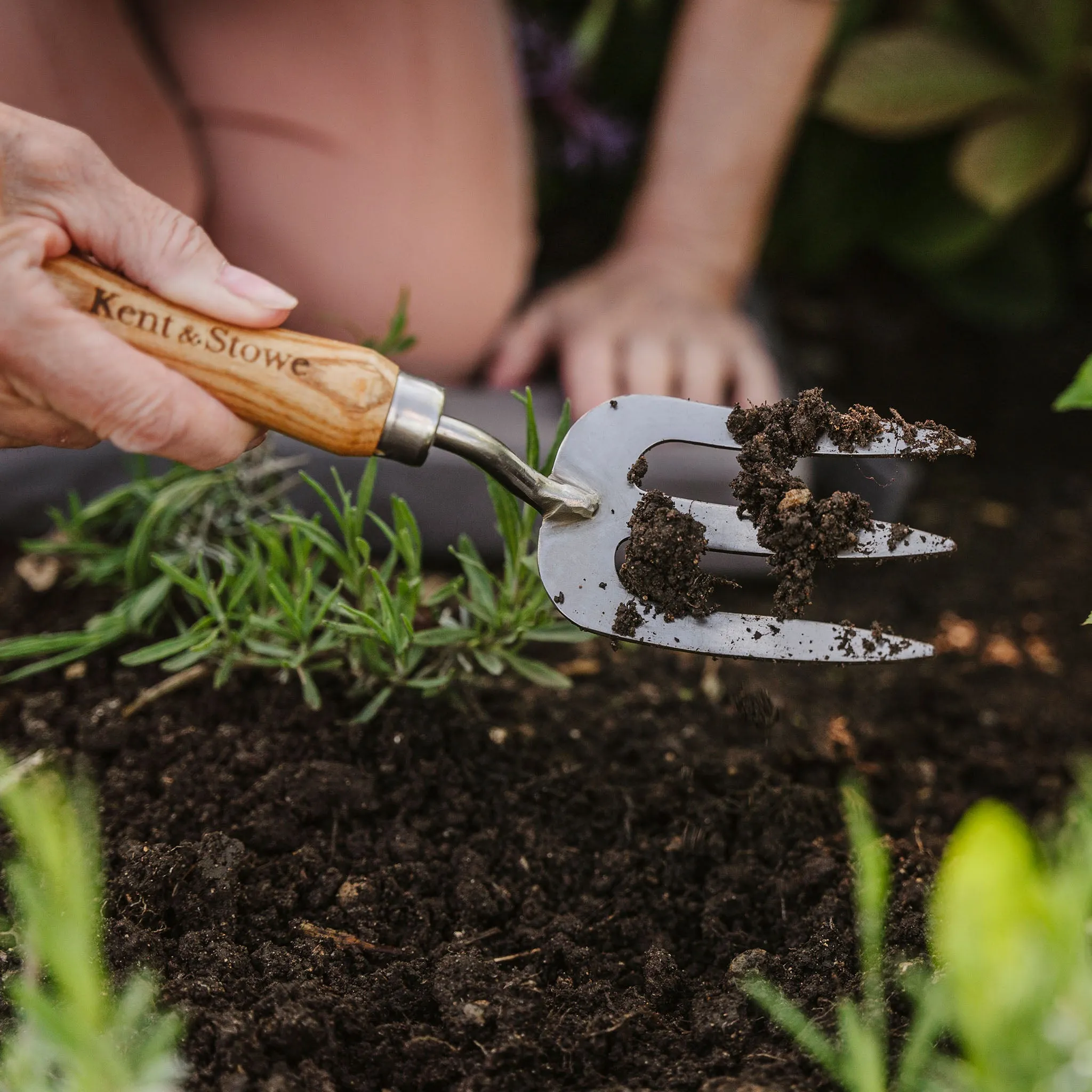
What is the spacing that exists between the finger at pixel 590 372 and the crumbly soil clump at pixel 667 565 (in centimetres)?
69

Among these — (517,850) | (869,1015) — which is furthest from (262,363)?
(869,1015)

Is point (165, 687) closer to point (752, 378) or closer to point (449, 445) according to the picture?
point (449, 445)

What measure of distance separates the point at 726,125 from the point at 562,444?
1.25m

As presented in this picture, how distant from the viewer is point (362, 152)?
78.5 inches

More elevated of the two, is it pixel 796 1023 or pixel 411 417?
pixel 411 417

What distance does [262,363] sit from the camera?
1038mm

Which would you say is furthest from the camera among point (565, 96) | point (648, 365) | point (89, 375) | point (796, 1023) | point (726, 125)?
Answer: point (565, 96)

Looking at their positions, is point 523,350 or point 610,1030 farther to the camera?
point 523,350

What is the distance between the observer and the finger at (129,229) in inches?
41.1

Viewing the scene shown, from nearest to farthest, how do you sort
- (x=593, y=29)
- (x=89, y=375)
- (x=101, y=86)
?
1. (x=89, y=375)
2. (x=101, y=86)
3. (x=593, y=29)

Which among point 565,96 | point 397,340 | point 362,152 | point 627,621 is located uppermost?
point 565,96

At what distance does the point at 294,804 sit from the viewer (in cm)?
117

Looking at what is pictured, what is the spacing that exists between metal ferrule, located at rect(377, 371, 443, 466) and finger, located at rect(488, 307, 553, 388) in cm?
96

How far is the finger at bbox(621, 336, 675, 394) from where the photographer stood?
1826mm
